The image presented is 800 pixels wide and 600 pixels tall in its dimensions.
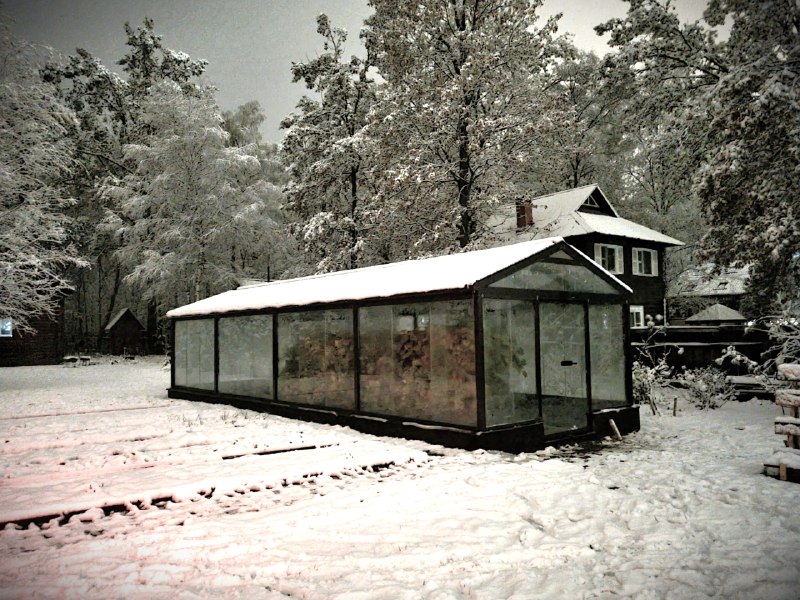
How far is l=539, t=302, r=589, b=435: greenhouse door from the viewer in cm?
916

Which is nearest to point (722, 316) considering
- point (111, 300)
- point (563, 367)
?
point (563, 367)

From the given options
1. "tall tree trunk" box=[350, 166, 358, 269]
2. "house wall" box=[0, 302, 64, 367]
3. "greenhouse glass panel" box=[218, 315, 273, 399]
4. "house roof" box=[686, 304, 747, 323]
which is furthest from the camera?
"house wall" box=[0, 302, 64, 367]

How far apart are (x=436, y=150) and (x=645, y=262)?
1493 cm

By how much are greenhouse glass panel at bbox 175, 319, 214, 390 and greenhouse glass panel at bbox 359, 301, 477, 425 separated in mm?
5816

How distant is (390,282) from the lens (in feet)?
33.3

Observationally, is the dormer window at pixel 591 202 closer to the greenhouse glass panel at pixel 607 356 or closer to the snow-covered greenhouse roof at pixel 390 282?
the snow-covered greenhouse roof at pixel 390 282

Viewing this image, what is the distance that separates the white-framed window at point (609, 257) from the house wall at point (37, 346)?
80.0 feet

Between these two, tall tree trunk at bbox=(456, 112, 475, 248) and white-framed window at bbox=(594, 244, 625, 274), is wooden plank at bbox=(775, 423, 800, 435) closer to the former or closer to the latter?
tall tree trunk at bbox=(456, 112, 475, 248)

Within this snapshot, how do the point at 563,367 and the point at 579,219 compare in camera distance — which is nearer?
the point at 563,367

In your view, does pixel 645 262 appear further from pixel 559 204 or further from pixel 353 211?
pixel 353 211

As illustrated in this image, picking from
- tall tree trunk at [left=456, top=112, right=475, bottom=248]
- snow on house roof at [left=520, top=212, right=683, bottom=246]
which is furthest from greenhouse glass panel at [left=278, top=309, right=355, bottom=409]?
snow on house roof at [left=520, top=212, right=683, bottom=246]

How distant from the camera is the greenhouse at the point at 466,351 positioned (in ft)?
27.3

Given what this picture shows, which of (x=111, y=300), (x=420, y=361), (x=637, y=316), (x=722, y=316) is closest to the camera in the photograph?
(x=420, y=361)

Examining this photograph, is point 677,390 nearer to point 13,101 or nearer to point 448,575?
point 448,575
